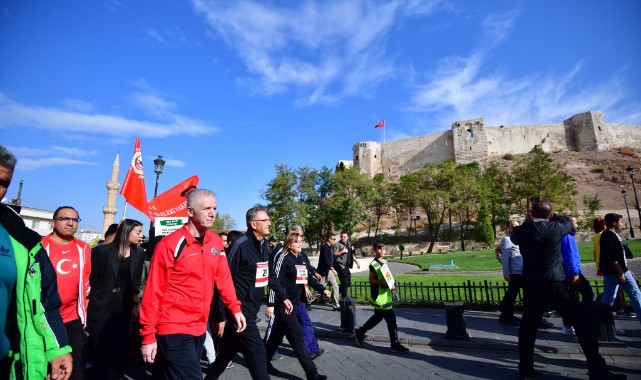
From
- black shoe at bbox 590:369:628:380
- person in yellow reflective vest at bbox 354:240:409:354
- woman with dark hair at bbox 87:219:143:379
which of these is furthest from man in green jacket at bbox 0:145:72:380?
black shoe at bbox 590:369:628:380

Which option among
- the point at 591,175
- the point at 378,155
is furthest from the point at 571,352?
the point at 378,155

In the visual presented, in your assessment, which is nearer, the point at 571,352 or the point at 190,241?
the point at 190,241

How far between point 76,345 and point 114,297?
95cm

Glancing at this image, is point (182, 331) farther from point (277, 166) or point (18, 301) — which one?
point (277, 166)

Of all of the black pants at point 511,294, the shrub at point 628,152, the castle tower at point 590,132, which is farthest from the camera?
the castle tower at point 590,132

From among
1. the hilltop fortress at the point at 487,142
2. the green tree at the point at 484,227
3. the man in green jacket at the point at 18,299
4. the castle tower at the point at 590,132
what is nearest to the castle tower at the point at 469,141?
the hilltop fortress at the point at 487,142

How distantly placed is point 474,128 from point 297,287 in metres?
71.4

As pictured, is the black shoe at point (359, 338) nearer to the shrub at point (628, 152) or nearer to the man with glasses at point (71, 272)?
the man with glasses at point (71, 272)

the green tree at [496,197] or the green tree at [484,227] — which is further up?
the green tree at [496,197]

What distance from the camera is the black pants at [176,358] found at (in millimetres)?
2572

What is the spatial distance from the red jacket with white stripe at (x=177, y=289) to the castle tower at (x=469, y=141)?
6979 cm

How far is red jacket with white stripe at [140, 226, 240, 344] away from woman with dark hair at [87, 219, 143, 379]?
68.6 inches

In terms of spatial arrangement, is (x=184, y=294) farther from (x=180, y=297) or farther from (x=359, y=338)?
(x=359, y=338)

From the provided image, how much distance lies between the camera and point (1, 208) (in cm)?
171
